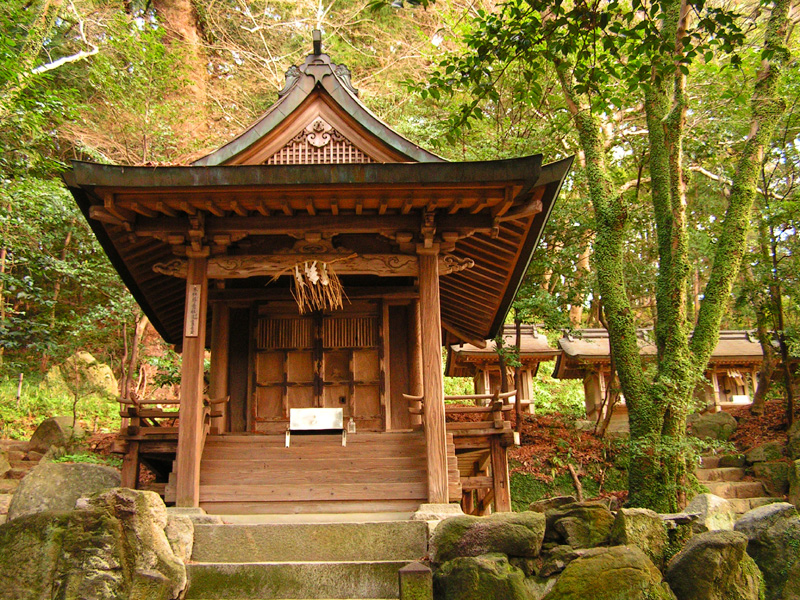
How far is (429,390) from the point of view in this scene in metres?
8.05

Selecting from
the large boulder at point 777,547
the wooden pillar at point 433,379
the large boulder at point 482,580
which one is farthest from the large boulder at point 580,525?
the wooden pillar at point 433,379

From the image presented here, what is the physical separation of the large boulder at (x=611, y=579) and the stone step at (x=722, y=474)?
41.6ft

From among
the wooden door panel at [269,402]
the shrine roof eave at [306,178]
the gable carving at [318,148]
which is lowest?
the wooden door panel at [269,402]

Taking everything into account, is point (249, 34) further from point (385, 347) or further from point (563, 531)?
point (563, 531)

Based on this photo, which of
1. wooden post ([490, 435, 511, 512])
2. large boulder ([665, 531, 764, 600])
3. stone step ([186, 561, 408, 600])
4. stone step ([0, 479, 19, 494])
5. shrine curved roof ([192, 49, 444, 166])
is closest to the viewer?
large boulder ([665, 531, 764, 600])

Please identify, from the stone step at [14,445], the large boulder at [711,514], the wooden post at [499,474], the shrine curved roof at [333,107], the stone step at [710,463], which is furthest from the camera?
the stone step at [710,463]

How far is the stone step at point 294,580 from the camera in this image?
6.16 meters

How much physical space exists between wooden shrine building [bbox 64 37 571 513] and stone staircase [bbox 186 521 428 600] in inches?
40.6

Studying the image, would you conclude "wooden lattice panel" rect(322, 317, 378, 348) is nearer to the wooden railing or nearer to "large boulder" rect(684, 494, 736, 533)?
the wooden railing

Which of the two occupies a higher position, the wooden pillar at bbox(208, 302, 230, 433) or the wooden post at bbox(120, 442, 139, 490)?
the wooden pillar at bbox(208, 302, 230, 433)

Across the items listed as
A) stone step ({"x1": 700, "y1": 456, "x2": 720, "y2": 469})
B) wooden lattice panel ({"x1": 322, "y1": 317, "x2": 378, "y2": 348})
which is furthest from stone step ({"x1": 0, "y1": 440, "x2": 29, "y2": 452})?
stone step ({"x1": 700, "y1": 456, "x2": 720, "y2": 469})

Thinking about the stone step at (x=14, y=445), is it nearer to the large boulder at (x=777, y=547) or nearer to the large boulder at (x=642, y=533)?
the large boulder at (x=642, y=533)

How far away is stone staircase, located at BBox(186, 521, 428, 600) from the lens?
244 inches

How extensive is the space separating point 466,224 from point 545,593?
4529 mm
